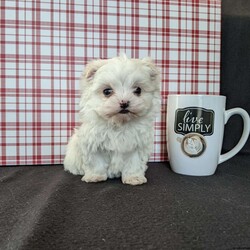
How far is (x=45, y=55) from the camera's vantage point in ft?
3.73

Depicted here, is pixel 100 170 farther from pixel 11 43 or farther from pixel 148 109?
pixel 11 43

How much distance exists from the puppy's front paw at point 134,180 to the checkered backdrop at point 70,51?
1.11ft

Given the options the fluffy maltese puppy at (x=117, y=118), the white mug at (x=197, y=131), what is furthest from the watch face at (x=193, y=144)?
the fluffy maltese puppy at (x=117, y=118)

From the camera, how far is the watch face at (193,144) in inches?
39.3

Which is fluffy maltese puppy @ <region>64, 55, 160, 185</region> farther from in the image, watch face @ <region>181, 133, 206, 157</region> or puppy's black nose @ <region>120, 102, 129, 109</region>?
watch face @ <region>181, 133, 206, 157</region>

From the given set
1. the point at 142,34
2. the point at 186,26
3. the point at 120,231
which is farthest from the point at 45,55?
the point at 120,231

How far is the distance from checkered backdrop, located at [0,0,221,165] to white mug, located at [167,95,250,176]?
0.70 ft

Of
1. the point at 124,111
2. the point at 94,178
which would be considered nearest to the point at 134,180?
the point at 94,178

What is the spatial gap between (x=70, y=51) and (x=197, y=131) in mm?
620

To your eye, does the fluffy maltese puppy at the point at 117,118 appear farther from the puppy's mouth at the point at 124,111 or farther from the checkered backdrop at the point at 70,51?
the checkered backdrop at the point at 70,51

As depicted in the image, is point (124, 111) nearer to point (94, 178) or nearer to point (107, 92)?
point (107, 92)

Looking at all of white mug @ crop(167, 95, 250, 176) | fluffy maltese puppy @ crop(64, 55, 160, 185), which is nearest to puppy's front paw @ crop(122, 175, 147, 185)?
fluffy maltese puppy @ crop(64, 55, 160, 185)

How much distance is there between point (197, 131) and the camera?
1.00 meters

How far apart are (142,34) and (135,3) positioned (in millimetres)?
134
